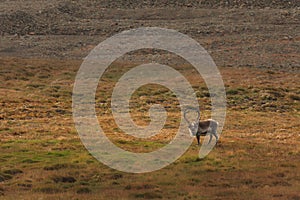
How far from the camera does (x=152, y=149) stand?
27.3 meters

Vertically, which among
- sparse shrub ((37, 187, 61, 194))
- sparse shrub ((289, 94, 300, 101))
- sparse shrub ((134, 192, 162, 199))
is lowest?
sparse shrub ((134, 192, 162, 199))

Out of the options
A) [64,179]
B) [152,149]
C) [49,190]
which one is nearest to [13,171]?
[64,179]

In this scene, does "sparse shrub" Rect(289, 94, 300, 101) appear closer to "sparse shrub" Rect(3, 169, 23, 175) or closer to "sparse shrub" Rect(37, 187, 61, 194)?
"sparse shrub" Rect(3, 169, 23, 175)

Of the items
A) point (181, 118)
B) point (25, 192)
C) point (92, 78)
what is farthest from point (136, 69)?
point (25, 192)

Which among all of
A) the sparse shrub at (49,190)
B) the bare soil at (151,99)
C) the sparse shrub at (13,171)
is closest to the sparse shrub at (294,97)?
the bare soil at (151,99)

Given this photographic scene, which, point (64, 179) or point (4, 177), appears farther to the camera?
point (4, 177)

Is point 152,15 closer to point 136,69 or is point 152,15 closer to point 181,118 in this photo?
point 136,69

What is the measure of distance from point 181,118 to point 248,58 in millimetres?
32594

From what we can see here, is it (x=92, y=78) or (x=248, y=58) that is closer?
(x=92, y=78)

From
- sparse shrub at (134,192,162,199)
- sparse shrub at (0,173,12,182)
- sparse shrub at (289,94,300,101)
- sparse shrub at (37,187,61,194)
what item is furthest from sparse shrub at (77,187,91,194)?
sparse shrub at (289,94,300,101)

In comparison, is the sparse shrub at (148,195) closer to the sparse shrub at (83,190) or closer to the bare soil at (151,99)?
the bare soil at (151,99)

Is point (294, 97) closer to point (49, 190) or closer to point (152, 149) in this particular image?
point (152, 149)

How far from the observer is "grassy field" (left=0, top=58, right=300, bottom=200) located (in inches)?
828

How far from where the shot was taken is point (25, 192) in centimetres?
2088
